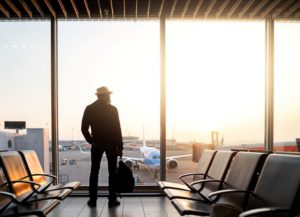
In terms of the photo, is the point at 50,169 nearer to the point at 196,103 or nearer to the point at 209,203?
the point at 196,103

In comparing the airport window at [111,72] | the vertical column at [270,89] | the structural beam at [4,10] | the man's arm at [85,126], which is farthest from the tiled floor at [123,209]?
the structural beam at [4,10]

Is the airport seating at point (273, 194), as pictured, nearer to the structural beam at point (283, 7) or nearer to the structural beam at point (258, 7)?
the structural beam at point (258, 7)

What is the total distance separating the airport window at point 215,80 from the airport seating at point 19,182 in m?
3.01

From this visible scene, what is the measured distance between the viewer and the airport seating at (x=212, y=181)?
3.47 metres

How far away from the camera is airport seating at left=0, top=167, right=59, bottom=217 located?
281 cm

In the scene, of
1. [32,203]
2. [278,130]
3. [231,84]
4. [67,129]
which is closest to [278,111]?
[278,130]

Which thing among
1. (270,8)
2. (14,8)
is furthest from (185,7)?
(14,8)

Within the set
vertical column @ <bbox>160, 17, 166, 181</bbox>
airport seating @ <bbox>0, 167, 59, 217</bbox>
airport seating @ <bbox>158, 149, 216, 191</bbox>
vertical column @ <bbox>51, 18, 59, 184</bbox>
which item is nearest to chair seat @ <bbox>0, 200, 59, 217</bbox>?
airport seating @ <bbox>0, 167, 59, 217</bbox>

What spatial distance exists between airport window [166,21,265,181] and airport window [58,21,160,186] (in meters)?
0.29

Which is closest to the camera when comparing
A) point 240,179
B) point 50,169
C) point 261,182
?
point 261,182

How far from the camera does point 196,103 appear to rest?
659 centimetres

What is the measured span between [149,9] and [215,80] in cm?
156

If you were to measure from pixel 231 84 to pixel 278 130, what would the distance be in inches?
42.0

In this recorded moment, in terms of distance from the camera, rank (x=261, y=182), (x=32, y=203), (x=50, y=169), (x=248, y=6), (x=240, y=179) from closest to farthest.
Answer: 1. (x=261, y=182)
2. (x=240, y=179)
3. (x=32, y=203)
4. (x=248, y=6)
5. (x=50, y=169)
